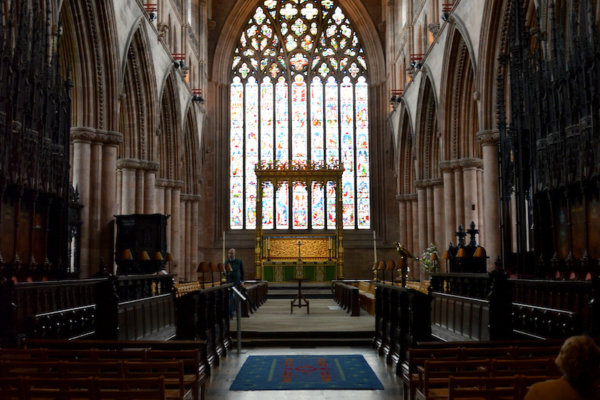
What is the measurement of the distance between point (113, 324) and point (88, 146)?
A: 10342 millimetres

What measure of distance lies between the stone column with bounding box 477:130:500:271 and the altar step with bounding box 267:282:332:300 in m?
8.89

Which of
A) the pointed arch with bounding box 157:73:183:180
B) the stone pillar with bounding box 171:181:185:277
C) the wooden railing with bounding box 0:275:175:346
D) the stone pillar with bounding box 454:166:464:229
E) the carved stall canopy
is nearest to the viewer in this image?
the wooden railing with bounding box 0:275:175:346

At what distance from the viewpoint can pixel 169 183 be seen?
1012 inches

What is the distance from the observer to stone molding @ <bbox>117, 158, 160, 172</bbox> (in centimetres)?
2050

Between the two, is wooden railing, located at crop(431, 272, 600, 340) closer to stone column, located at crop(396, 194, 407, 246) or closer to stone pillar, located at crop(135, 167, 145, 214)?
stone pillar, located at crop(135, 167, 145, 214)

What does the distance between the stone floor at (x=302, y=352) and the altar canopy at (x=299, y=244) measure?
31.5 ft

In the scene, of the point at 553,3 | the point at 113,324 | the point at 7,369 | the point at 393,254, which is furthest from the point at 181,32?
the point at 7,369

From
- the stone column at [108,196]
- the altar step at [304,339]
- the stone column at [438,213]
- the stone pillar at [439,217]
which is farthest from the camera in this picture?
the stone column at [438,213]

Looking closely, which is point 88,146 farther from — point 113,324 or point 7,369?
point 7,369

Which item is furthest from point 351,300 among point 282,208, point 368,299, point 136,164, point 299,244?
point 282,208

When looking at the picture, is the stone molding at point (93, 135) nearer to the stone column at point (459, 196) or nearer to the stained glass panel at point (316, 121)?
the stone column at point (459, 196)

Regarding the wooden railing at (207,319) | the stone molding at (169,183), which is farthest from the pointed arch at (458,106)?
the wooden railing at (207,319)

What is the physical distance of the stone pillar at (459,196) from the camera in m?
20.7

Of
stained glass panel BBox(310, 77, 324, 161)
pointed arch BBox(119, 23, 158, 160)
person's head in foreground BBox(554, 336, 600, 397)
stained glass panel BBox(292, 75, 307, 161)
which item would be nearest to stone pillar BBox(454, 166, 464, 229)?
pointed arch BBox(119, 23, 158, 160)
